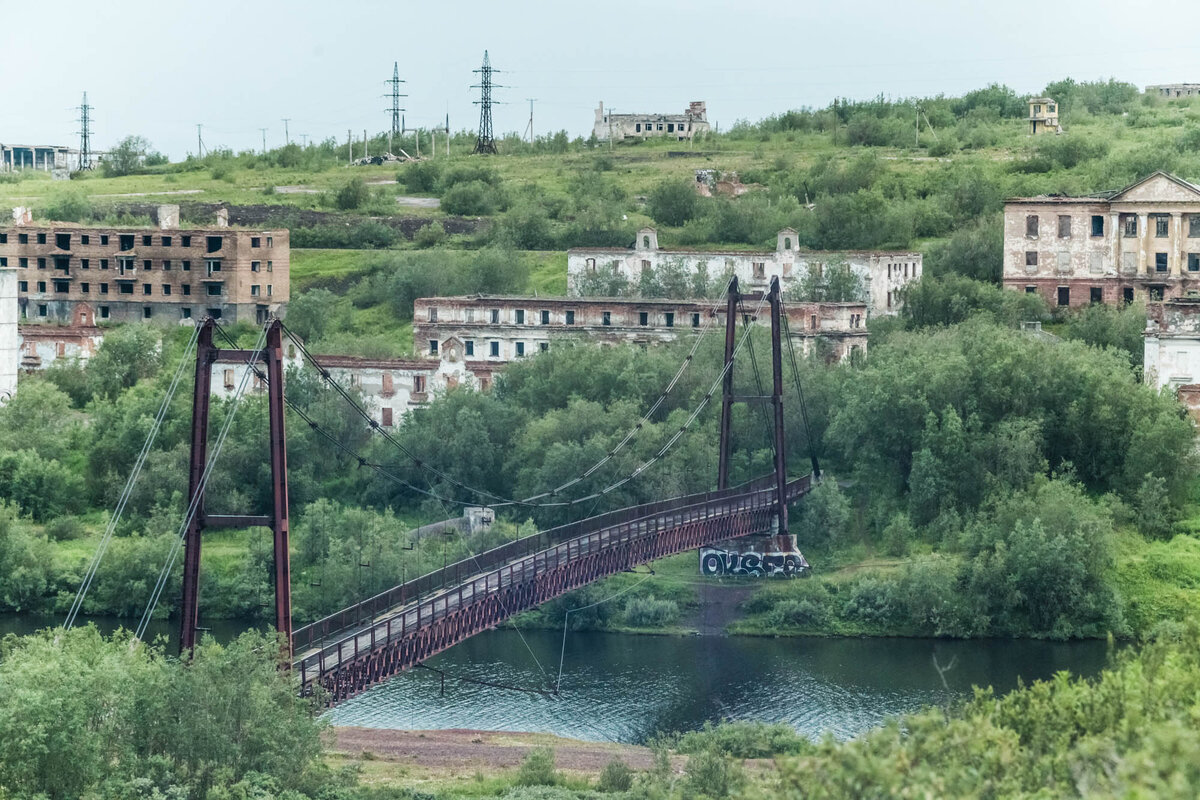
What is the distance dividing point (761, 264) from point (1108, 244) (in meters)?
11.5

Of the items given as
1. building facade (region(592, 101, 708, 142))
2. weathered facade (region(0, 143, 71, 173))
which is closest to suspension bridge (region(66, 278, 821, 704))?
building facade (region(592, 101, 708, 142))

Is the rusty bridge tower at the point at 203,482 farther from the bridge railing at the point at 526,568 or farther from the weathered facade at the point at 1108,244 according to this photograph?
the weathered facade at the point at 1108,244

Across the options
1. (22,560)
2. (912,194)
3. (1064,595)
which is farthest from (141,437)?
(912,194)

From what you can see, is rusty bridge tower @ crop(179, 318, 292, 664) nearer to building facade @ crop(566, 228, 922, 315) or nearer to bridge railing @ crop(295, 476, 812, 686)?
bridge railing @ crop(295, 476, 812, 686)

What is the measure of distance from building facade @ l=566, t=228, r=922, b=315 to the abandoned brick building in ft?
37.6

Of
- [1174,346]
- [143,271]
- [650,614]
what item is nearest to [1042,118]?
[143,271]

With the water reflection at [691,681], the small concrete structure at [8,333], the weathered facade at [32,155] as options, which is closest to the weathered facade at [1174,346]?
the water reflection at [691,681]

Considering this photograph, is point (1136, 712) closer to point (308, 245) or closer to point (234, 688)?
point (234, 688)

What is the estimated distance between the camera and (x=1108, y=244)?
72.7 m

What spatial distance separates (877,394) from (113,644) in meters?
28.3

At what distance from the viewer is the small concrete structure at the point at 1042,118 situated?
10300 cm

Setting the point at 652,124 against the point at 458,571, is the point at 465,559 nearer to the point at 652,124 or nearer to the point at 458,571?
the point at 458,571

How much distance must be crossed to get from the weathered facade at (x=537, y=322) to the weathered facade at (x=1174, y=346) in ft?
36.5

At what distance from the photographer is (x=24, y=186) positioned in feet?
352
